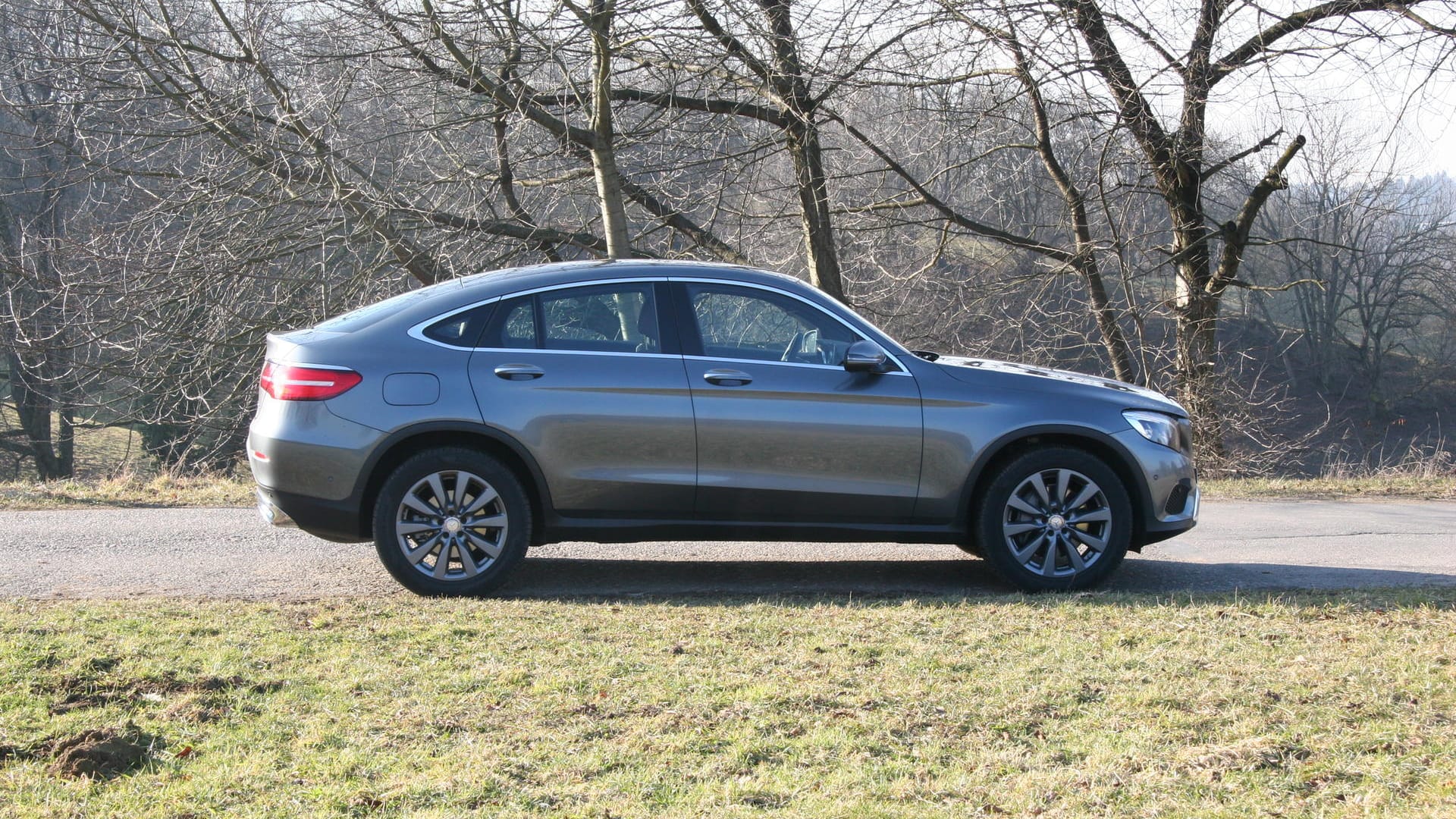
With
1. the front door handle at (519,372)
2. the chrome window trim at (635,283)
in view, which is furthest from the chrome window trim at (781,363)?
the front door handle at (519,372)

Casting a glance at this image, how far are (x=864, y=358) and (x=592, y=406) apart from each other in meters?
1.41

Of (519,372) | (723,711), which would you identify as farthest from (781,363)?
(723,711)

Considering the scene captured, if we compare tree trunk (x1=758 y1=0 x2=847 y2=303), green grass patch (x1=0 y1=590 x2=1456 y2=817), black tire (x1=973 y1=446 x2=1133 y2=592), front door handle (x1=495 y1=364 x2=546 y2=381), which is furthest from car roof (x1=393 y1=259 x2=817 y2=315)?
tree trunk (x1=758 y1=0 x2=847 y2=303)

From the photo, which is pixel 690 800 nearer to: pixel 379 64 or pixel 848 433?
pixel 848 433

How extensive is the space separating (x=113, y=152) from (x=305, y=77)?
11.0 ft

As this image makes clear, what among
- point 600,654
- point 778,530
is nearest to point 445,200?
point 778,530

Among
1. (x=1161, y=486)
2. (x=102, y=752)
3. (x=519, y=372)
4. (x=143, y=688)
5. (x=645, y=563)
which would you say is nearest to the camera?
(x=102, y=752)

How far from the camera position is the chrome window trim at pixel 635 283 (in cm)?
654

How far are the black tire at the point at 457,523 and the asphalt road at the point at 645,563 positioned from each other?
1.05 feet

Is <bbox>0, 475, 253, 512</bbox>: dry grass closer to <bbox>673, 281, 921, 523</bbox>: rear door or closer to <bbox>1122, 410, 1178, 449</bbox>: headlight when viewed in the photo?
<bbox>673, 281, 921, 523</bbox>: rear door

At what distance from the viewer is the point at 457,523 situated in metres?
6.43

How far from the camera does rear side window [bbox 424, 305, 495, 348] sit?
654 centimetres

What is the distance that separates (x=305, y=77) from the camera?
44.0ft

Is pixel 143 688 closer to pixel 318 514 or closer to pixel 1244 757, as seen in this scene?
pixel 318 514
